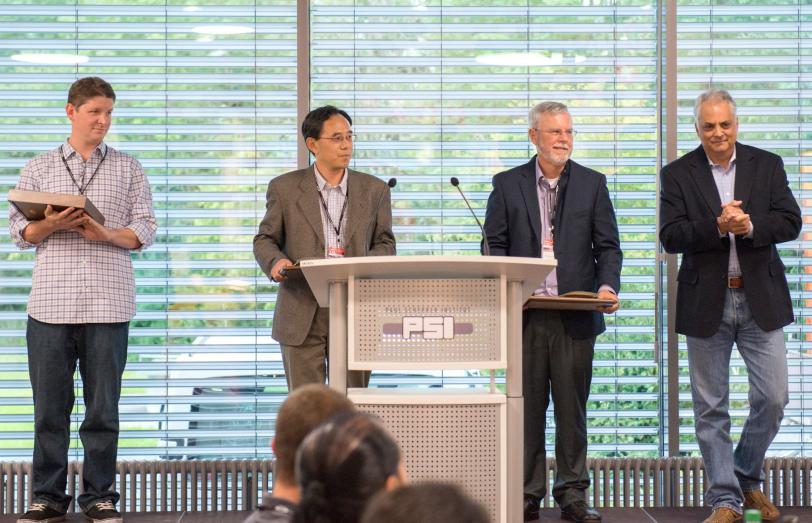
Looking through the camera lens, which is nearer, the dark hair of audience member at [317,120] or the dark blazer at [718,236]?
the dark blazer at [718,236]

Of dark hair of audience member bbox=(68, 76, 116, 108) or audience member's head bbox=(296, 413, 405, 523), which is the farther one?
dark hair of audience member bbox=(68, 76, 116, 108)

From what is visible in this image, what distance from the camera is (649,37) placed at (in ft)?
18.6

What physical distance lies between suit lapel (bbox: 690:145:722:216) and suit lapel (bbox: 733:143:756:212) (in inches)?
3.7

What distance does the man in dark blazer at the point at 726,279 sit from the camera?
15.1 feet

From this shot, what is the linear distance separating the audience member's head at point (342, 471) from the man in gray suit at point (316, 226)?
3.00 metres

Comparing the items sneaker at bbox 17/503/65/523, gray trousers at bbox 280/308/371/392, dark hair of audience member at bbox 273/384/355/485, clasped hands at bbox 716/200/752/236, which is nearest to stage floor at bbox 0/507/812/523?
sneaker at bbox 17/503/65/523

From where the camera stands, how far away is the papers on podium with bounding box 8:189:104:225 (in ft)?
14.2

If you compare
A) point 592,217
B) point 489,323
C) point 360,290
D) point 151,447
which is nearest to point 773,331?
point 592,217

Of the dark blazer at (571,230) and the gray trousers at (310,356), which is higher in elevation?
the dark blazer at (571,230)

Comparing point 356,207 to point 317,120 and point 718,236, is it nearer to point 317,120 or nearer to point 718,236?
point 317,120

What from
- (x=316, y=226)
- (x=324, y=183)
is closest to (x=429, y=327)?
(x=316, y=226)

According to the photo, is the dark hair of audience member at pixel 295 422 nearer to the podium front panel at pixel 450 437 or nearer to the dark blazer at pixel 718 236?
the podium front panel at pixel 450 437

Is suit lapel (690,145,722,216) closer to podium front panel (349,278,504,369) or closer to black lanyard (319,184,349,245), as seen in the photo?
podium front panel (349,278,504,369)

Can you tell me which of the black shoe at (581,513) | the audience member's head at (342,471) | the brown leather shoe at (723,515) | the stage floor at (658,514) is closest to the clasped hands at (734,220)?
the brown leather shoe at (723,515)
